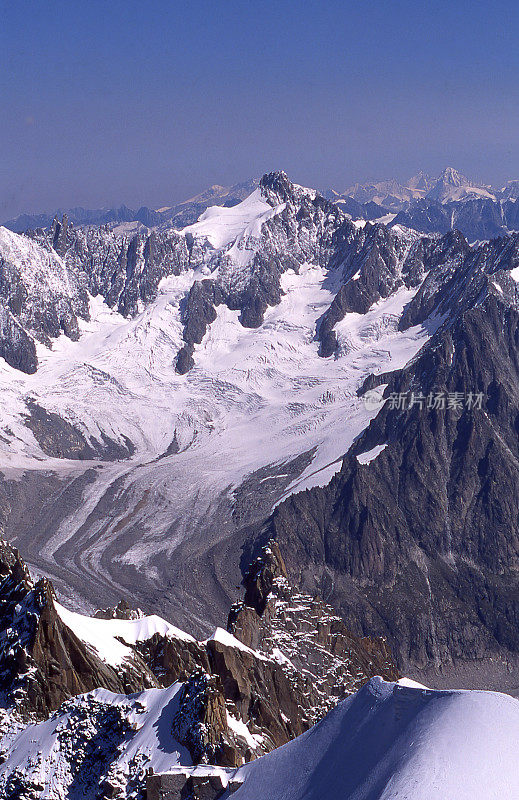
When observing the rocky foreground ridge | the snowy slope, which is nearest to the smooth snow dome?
the snowy slope

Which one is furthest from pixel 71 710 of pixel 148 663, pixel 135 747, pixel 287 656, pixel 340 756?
pixel 287 656

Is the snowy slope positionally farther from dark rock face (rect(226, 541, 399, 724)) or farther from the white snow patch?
dark rock face (rect(226, 541, 399, 724))

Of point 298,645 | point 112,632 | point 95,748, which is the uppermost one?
point 95,748

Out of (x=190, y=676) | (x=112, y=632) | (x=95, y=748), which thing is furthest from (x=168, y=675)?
(x=95, y=748)

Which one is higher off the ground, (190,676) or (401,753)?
(401,753)

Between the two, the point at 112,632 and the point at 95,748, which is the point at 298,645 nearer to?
the point at 112,632

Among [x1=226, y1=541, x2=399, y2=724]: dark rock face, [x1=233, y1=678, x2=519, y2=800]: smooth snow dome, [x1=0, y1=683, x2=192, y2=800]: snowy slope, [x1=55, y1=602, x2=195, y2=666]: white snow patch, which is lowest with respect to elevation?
[x1=226, y1=541, x2=399, y2=724]: dark rock face

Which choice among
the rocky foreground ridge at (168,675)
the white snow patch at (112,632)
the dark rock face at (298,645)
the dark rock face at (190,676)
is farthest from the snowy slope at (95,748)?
the dark rock face at (298,645)

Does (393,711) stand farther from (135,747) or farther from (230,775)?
(135,747)

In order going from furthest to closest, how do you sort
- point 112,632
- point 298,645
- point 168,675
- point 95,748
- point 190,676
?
1. point 298,645
2. point 112,632
3. point 168,675
4. point 190,676
5. point 95,748
